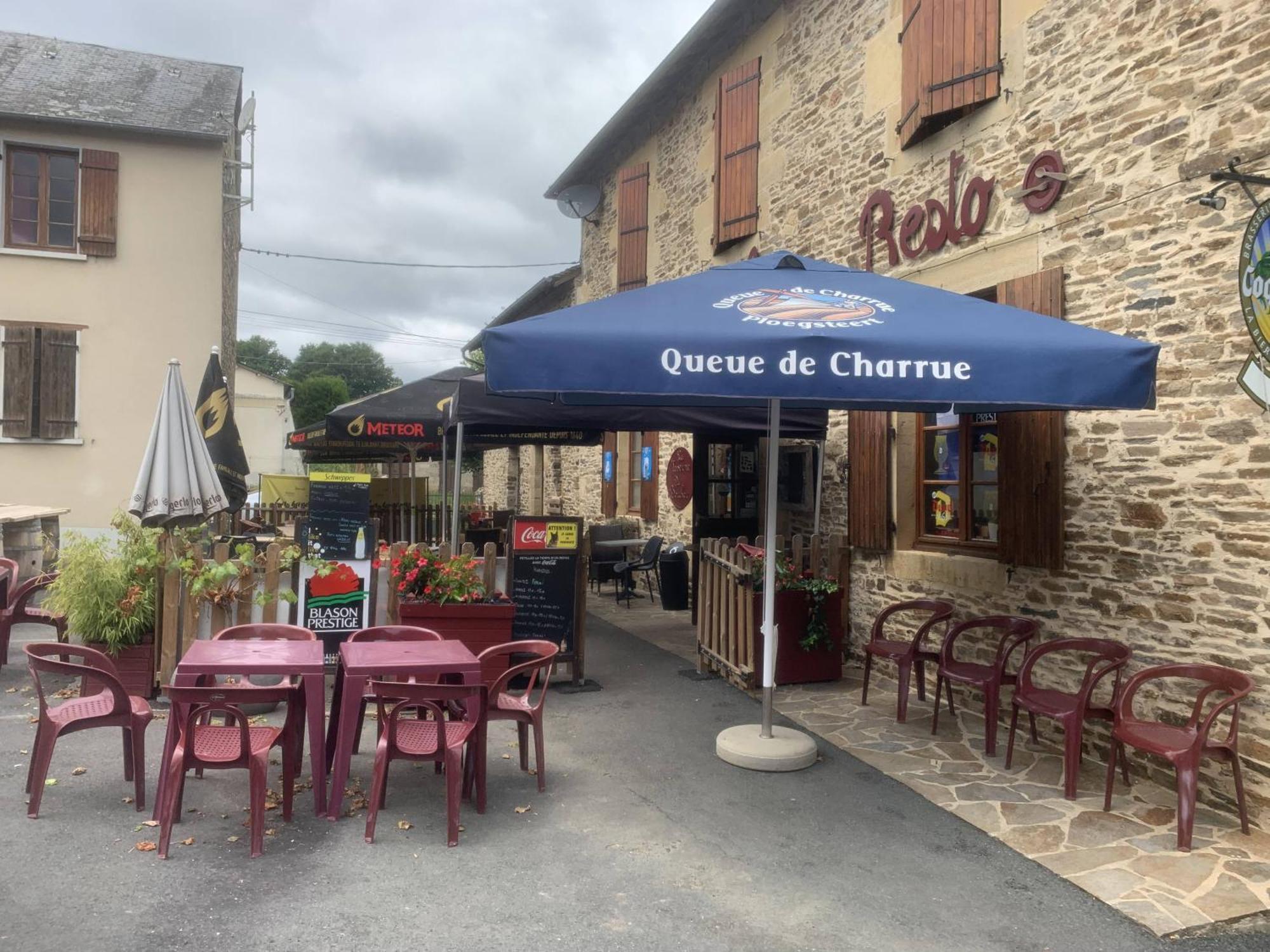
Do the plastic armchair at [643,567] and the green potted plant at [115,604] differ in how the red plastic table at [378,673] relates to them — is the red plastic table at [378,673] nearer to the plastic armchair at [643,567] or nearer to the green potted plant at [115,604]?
the green potted plant at [115,604]

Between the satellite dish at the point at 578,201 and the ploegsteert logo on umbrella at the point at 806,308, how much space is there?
1044cm

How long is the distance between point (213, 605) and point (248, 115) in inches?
486

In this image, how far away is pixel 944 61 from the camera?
21.4 ft

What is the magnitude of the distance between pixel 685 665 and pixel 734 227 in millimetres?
4872

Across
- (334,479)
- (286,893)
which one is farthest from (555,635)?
(286,893)

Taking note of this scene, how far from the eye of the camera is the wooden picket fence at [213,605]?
19.2 feet

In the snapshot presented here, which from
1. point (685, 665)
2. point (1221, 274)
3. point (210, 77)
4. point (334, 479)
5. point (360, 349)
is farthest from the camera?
point (360, 349)

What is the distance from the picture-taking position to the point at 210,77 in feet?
48.3

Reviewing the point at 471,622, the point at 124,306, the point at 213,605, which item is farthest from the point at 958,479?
the point at 124,306

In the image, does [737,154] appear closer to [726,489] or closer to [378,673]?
[726,489]

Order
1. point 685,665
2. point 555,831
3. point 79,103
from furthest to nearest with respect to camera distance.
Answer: point 79,103
point 685,665
point 555,831

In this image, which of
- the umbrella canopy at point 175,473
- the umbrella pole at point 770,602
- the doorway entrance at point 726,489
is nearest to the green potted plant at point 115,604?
the umbrella canopy at point 175,473

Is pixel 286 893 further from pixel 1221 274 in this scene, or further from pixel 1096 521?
pixel 1221 274

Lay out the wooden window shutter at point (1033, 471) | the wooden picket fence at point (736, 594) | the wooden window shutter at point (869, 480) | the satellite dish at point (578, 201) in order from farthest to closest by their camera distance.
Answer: the satellite dish at point (578, 201), the wooden window shutter at point (869, 480), the wooden picket fence at point (736, 594), the wooden window shutter at point (1033, 471)
